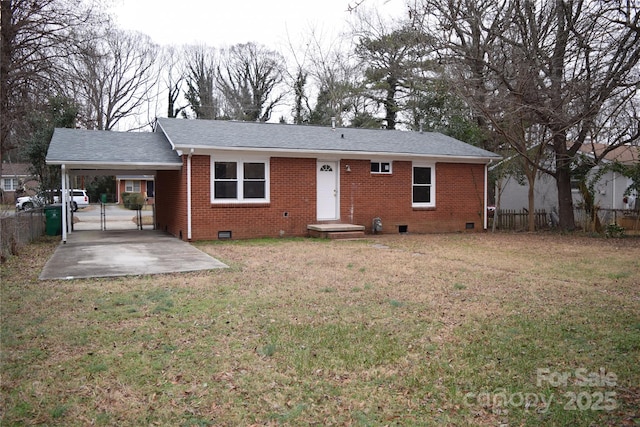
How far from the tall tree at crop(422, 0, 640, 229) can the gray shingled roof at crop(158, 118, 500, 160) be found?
298cm

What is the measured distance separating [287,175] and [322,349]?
37.2 feet

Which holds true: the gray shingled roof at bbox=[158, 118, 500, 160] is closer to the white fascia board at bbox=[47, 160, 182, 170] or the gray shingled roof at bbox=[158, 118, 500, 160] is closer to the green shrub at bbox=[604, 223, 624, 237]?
the white fascia board at bbox=[47, 160, 182, 170]

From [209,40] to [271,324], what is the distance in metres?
43.8

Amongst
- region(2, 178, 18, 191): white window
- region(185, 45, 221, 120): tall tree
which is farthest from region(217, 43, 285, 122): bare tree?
region(2, 178, 18, 191): white window

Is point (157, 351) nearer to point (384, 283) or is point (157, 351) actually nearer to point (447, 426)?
point (447, 426)

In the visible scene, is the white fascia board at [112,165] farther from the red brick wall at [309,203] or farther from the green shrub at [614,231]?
the green shrub at [614,231]

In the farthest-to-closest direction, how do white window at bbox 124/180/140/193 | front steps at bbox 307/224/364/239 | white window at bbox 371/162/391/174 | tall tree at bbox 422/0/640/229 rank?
white window at bbox 124/180/140/193
white window at bbox 371/162/391/174
front steps at bbox 307/224/364/239
tall tree at bbox 422/0/640/229

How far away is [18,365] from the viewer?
458 cm

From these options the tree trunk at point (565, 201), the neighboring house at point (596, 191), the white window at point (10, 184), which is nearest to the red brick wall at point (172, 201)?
the tree trunk at point (565, 201)

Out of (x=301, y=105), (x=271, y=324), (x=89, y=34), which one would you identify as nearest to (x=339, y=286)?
(x=271, y=324)

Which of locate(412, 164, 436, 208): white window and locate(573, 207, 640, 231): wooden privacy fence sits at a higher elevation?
locate(412, 164, 436, 208): white window

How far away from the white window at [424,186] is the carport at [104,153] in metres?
8.38

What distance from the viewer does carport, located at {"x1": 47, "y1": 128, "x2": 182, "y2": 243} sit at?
45.6 feet

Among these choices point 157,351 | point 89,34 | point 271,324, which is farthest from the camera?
point 89,34
